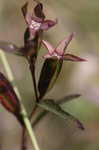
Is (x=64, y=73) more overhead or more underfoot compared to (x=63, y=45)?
more underfoot

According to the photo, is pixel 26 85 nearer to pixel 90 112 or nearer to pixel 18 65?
pixel 18 65

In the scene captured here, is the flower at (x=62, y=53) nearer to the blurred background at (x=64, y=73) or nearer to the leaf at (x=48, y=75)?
the leaf at (x=48, y=75)

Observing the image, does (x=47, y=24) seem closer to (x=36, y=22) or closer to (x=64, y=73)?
(x=36, y=22)

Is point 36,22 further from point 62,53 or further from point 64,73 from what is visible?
point 64,73

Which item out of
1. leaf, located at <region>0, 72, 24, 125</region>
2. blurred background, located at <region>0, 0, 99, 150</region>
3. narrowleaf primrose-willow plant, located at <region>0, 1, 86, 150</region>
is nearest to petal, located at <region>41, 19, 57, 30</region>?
narrowleaf primrose-willow plant, located at <region>0, 1, 86, 150</region>

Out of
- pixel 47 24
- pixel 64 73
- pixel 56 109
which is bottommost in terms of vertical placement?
pixel 64 73

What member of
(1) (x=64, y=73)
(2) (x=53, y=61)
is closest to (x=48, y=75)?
(2) (x=53, y=61)

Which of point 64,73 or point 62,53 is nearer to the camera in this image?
point 62,53

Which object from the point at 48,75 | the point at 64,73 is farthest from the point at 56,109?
the point at 64,73

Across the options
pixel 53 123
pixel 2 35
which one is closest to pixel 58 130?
pixel 53 123
